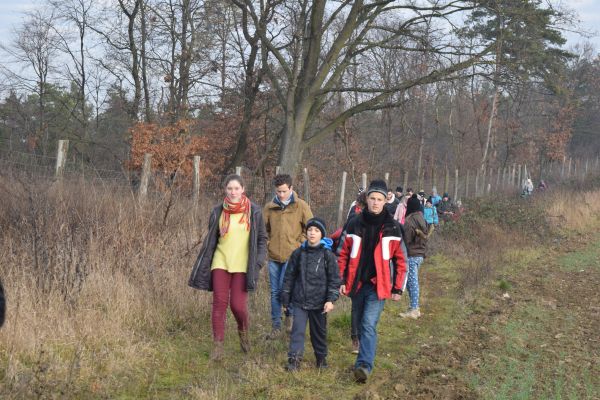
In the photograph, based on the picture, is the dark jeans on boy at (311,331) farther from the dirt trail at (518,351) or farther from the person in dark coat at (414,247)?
the person in dark coat at (414,247)

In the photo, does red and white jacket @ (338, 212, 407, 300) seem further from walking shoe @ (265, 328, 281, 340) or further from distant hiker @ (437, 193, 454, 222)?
distant hiker @ (437, 193, 454, 222)

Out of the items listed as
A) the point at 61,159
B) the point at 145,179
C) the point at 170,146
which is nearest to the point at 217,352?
the point at 145,179

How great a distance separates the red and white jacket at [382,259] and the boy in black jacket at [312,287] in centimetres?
15

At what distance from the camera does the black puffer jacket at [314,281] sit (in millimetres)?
5680

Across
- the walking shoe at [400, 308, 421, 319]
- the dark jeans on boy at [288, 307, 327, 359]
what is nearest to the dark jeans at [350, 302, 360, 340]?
the dark jeans on boy at [288, 307, 327, 359]

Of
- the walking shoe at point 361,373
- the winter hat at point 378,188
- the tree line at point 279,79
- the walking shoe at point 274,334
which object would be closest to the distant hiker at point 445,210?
the tree line at point 279,79

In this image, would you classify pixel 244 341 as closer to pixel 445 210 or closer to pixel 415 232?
pixel 415 232

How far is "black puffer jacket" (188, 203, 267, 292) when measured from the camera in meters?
5.76

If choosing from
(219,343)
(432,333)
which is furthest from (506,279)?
(219,343)

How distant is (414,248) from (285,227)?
2542 millimetres

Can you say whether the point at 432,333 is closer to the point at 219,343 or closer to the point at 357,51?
the point at 219,343

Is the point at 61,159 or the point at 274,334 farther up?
the point at 61,159

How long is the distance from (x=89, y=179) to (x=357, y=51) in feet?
35.0

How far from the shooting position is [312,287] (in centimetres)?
568
